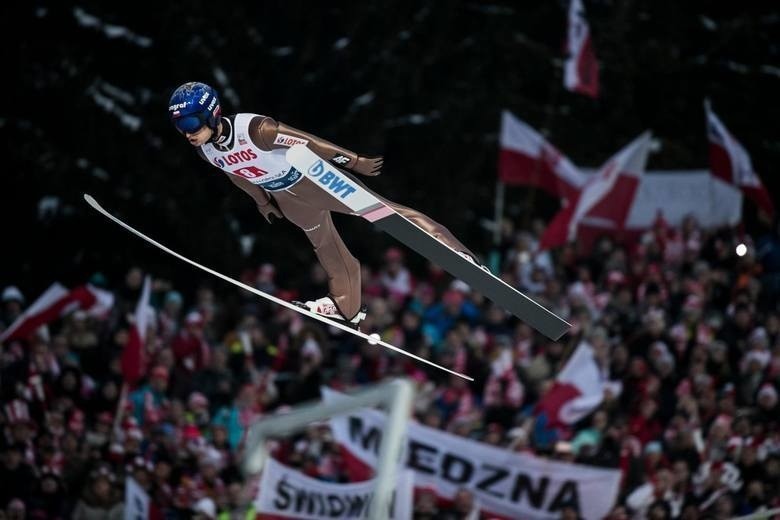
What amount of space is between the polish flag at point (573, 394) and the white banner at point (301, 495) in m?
2.11

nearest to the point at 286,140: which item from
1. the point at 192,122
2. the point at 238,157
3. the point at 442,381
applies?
the point at 238,157

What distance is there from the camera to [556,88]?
2158cm

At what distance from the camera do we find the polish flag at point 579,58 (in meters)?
19.0

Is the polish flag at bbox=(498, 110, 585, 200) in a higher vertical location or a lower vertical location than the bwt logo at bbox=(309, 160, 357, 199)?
lower

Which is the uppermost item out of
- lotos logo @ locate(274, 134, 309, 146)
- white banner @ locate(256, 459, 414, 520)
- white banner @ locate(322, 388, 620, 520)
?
lotos logo @ locate(274, 134, 309, 146)

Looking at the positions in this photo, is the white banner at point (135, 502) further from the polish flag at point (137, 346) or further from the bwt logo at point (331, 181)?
the bwt logo at point (331, 181)

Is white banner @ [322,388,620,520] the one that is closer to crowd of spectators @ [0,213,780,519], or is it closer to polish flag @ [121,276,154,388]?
crowd of spectators @ [0,213,780,519]

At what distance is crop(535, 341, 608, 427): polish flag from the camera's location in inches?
563

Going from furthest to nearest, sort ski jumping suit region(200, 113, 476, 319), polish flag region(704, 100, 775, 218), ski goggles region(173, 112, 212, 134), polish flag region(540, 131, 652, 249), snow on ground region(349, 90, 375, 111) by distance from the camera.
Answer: snow on ground region(349, 90, 375, 111) → polish flag region(704, 100, 775, 218) → polish flag region(540, 131, 652, 249) → ski jumping suit region(200, 113, 476, 319) → ski goggles region(173, 112, 212, 134)

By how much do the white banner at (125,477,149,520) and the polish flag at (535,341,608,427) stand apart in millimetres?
3300

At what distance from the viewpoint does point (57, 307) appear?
15.4 metres

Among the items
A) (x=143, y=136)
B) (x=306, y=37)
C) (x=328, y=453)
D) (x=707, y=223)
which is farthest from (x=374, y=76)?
(x=328, y=453)

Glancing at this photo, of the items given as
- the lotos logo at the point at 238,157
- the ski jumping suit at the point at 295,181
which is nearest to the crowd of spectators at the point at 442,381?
the ski jumping suit at the point at 295,181

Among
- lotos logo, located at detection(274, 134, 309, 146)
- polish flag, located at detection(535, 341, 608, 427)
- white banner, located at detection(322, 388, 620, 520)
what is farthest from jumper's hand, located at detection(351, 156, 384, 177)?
polish flag, located at detection(535, 341, 608, 427)
